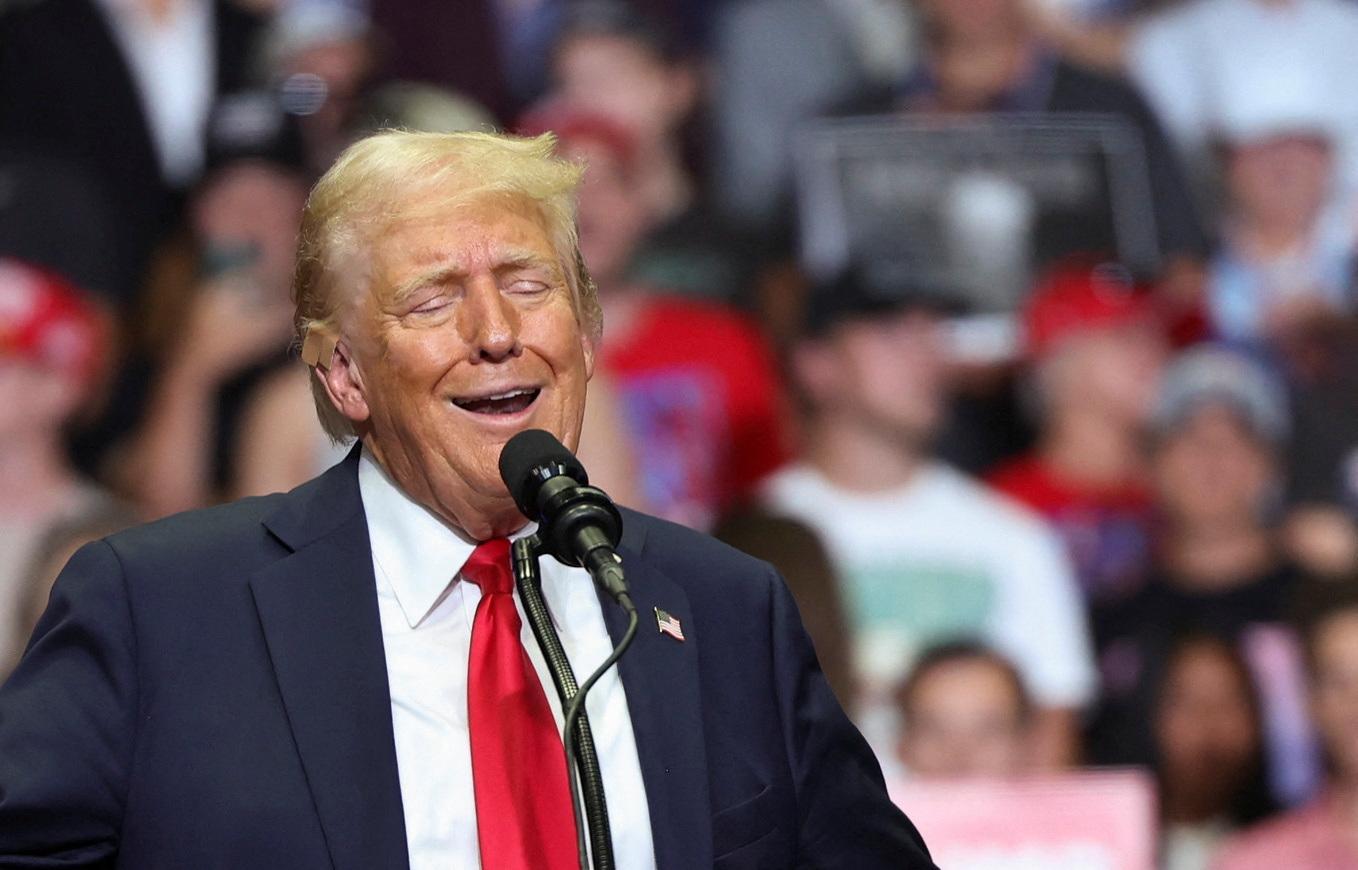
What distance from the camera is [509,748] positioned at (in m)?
1.57

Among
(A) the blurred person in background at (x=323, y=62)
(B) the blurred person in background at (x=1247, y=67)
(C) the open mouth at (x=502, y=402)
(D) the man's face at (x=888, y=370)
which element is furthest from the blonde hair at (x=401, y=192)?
(B) the blurred person in background at (x=1247, y=67)

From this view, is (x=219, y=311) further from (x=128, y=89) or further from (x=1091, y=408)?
(x=1091, y=408)

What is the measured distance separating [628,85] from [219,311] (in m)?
1.21

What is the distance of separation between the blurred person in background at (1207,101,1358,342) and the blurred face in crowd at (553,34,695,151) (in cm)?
148

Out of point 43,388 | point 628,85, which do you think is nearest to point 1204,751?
point 628,85

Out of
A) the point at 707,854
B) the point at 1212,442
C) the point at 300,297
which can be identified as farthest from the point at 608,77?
the point at 707,854

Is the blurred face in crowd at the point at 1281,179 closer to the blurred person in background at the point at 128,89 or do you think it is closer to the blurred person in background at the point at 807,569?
Answer: the blurred person in background at the point at 807,569

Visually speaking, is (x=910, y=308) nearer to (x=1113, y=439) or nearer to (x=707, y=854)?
(x=1113, y=439)

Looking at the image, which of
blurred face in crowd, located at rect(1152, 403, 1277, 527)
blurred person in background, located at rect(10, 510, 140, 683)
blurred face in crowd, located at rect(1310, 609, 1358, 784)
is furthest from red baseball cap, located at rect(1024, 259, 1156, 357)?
blurred person in background, located at rect(10, 510, 140, 683)

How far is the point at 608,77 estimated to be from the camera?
4.96 metres

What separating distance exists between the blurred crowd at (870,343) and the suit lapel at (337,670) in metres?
2.77

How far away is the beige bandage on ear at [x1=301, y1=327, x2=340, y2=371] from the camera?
1.71 metres

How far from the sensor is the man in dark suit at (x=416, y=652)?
1.47m

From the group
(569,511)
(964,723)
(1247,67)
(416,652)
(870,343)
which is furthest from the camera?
(1247,67)
